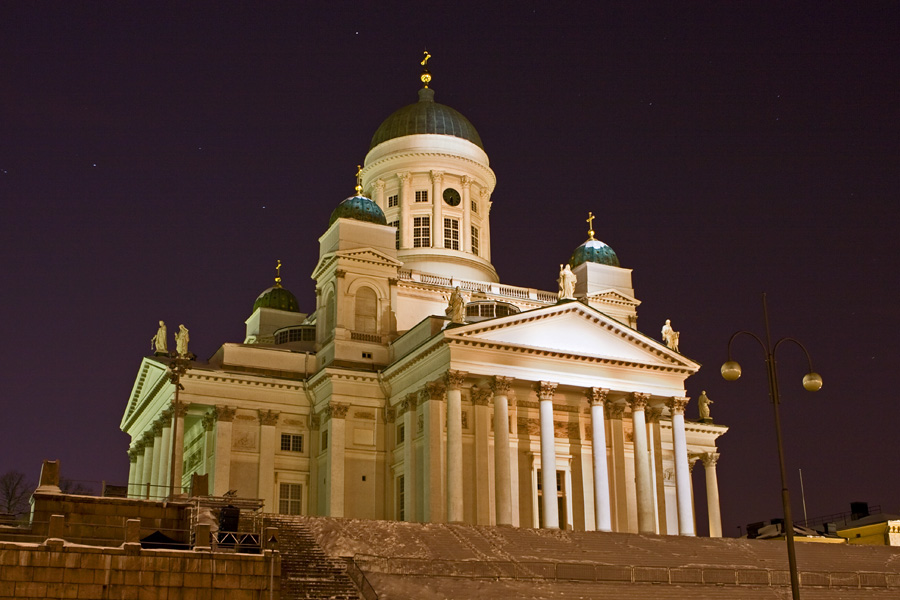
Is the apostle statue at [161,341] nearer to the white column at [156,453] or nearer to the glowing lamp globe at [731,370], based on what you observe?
the white column at [156,453]

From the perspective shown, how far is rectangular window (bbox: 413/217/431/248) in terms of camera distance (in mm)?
60938

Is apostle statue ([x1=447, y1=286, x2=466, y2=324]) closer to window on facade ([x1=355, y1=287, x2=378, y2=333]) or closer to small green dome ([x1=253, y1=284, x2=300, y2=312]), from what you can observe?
window on facade ([x1=355, y1=287, x2=378, y2=333])

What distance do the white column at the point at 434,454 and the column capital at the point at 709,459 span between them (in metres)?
21.7

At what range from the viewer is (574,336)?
48.0 m

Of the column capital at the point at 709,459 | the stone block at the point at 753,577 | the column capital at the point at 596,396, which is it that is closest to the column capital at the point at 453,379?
the column capital at the point at 596,396

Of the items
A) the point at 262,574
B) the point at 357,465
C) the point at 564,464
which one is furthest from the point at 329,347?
the point at 262,574

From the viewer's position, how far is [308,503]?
51125 mm

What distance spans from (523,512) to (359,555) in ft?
57.5

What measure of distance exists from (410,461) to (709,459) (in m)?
21.7

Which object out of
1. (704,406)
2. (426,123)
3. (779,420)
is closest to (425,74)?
(426,123)

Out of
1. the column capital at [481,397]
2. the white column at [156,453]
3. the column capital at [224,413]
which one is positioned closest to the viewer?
the column capital at [481,397]

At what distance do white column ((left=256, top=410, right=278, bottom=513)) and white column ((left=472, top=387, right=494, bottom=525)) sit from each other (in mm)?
9751

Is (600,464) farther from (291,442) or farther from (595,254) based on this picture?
(595,254)

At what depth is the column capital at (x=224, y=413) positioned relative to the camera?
50.0 metres
